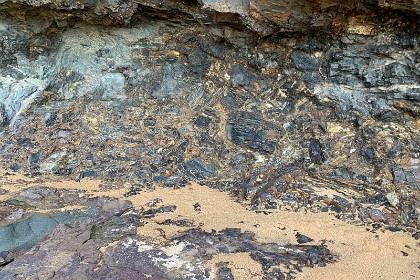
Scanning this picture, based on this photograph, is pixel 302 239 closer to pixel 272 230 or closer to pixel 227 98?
pixel 272 230

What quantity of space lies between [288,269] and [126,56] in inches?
129

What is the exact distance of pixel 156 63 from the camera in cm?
511

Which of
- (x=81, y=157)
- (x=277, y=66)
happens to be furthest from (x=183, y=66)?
(x=81, y=157)

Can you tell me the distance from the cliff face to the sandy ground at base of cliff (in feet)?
0.61

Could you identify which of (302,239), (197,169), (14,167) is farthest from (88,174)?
(302,239)

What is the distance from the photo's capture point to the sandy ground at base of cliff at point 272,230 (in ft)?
9.70

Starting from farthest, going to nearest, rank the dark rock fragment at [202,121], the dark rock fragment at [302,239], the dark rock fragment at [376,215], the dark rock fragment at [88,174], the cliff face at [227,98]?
the dark rock fragment at [202,121]
the dark rock fragment at [88,174]
the cliff face at [227,98]
the dark rock fragment at [376,215]
the dark rock fragment at [302,239]

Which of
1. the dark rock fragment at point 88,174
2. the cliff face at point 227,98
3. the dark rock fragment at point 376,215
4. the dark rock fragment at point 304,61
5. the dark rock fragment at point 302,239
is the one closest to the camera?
the dark rock fragment at point 302,239

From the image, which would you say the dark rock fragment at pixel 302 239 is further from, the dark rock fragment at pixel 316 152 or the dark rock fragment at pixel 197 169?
the dark rock fragment at pixel 197 169

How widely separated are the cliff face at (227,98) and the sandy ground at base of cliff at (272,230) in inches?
7.3

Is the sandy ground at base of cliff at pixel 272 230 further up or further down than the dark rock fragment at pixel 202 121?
further down

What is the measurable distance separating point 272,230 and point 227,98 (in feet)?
6.33

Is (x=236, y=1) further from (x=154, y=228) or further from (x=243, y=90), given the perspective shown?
(x=154, y=228)

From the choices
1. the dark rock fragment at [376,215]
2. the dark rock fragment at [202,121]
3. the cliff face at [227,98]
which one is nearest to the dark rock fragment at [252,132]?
the cliff face at [227,98]
